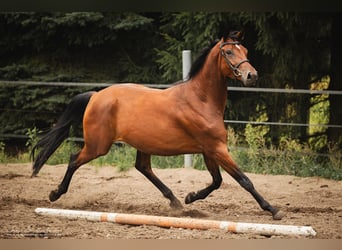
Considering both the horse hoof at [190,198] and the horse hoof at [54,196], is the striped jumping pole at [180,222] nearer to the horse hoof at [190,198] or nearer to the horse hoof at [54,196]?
the horse hoof at [54,196]

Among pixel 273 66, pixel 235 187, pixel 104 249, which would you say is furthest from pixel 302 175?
pixel 104 249

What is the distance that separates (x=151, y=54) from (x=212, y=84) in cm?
163

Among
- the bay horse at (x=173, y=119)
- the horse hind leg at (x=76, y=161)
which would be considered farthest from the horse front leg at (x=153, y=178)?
the horse hind leg at (x=76, y=161)

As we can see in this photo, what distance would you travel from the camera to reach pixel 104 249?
3895 millimetres

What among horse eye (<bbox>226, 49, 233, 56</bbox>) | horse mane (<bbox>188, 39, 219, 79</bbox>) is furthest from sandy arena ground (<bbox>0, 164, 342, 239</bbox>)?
horse eye (<bbox>226, 49, 233, 56</bbox>)

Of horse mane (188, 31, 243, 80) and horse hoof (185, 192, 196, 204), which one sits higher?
horse mane (188, 31, 243, 80)

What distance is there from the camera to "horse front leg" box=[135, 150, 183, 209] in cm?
431

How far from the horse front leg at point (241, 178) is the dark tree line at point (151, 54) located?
Result: 1.31m

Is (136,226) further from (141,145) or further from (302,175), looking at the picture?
(302,175)

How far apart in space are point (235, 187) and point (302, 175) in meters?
0.62

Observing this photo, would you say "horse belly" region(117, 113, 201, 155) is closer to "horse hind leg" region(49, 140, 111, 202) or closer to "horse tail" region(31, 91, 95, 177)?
"horse hind leg" region(49, 140, 111, 202)

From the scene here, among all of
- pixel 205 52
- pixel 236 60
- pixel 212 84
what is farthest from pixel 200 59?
pixel 236 60

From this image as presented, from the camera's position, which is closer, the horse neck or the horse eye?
the horse eye

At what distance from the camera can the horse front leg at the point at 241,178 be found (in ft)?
12.9
